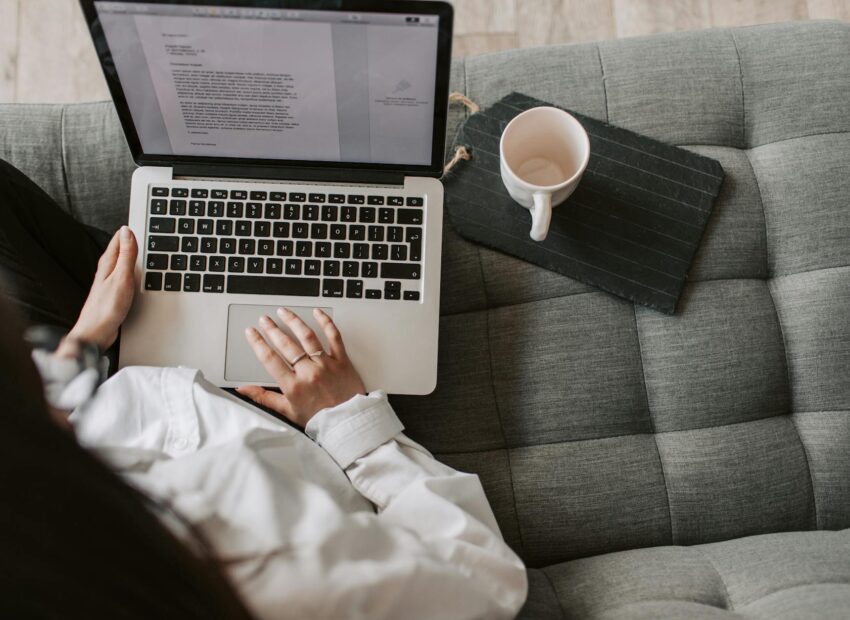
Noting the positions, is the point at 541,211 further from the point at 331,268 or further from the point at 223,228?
the point at 223,228

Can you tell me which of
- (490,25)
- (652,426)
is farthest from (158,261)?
(490,25)

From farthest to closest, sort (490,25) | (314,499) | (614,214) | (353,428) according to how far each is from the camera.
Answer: (490,25) < (614,214) < (353,428) < (314,499)

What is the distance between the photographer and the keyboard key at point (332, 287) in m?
0.76

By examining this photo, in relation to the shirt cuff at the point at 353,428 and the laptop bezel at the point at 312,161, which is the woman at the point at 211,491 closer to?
the shirt cuff at the point at 353,428

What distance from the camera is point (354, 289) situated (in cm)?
76

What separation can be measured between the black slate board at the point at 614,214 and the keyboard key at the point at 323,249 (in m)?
0.17

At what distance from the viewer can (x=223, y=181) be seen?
0.76m

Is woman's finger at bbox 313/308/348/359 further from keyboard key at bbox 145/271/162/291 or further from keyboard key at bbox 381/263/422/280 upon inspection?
keyboard key at bbox 145/271/162/291

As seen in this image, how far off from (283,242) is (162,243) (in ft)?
0.46

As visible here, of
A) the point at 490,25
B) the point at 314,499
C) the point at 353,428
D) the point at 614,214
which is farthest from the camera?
the point at 490,25

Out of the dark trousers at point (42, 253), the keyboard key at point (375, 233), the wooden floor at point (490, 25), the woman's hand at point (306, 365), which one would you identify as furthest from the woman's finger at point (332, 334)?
the wooden floor at point (490, 25)

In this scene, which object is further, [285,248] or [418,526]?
[285,248]

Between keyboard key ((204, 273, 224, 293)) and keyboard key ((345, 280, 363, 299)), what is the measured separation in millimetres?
145

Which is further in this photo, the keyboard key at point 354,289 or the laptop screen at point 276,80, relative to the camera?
the keyboard key at point 354,289
